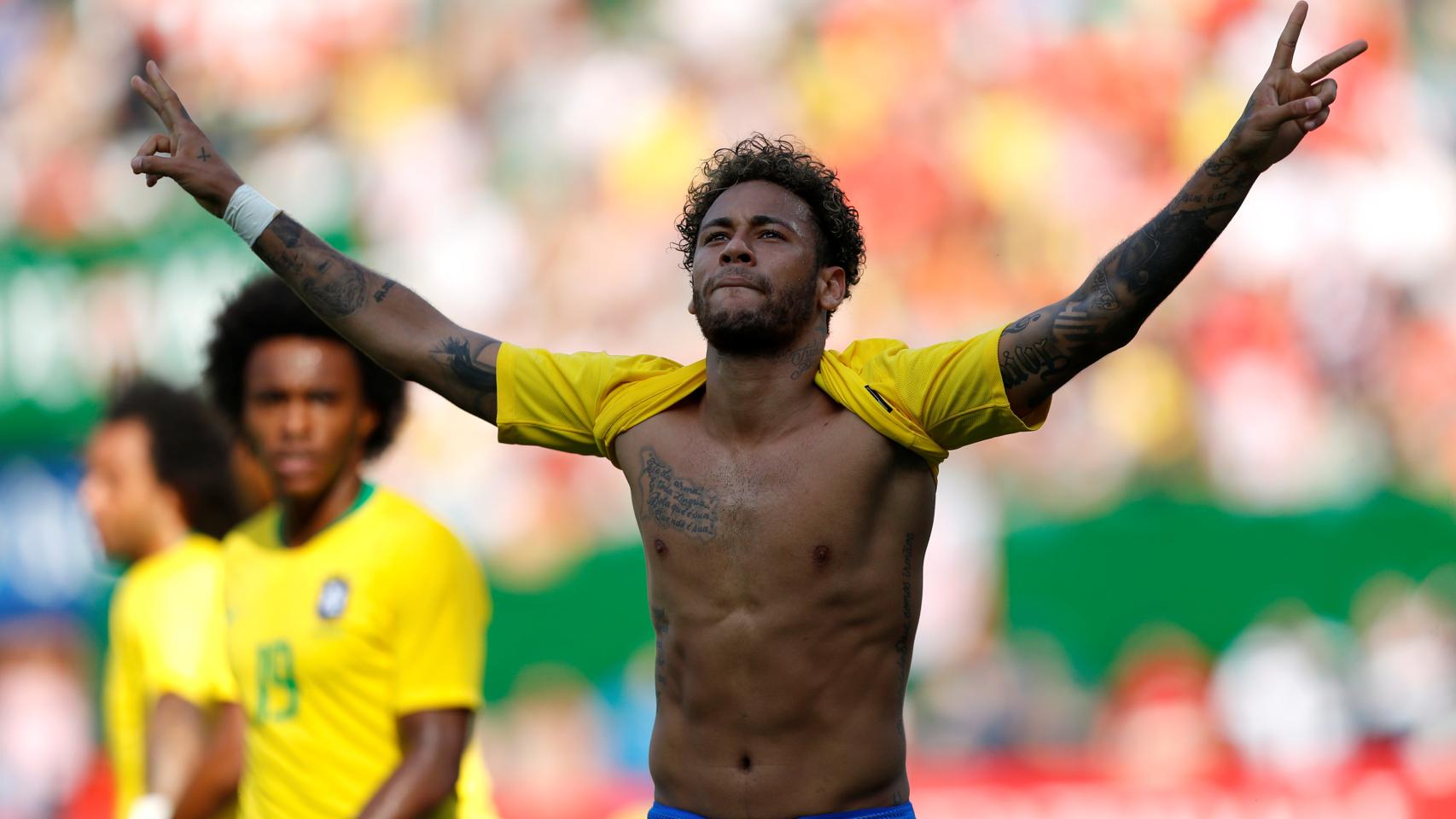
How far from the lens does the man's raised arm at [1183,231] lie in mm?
3414

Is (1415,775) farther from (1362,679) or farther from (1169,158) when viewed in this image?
(1169,158)

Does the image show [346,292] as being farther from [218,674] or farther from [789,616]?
Answer: [218,674]

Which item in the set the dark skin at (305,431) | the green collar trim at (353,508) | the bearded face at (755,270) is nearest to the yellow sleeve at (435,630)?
the dark skin at (305,431)

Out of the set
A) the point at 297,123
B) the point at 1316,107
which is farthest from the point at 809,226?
the point at 297,123

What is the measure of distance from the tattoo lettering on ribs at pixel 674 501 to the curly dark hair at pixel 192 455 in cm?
298

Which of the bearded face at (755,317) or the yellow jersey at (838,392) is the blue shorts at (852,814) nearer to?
the yellow jersey at (838,392)

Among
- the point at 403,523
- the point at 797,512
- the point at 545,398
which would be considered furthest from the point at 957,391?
the point at 403,523

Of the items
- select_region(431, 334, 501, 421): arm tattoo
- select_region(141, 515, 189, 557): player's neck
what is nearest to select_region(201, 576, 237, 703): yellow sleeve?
select_region(141, 515, 189, 557): player's neck

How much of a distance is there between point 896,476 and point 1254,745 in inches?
232

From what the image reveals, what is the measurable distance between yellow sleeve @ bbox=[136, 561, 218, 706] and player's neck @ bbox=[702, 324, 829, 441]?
2.36 metres

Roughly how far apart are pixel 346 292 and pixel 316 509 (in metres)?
1.04

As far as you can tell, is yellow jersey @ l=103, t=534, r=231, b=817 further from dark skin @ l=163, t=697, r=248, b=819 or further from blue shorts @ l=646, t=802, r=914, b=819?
blue shorts @ l=646, t=802, r=914, b=819

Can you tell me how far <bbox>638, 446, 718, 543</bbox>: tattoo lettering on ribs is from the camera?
380cm

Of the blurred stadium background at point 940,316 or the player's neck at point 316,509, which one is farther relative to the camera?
the blurred stadium background at point 940,316
